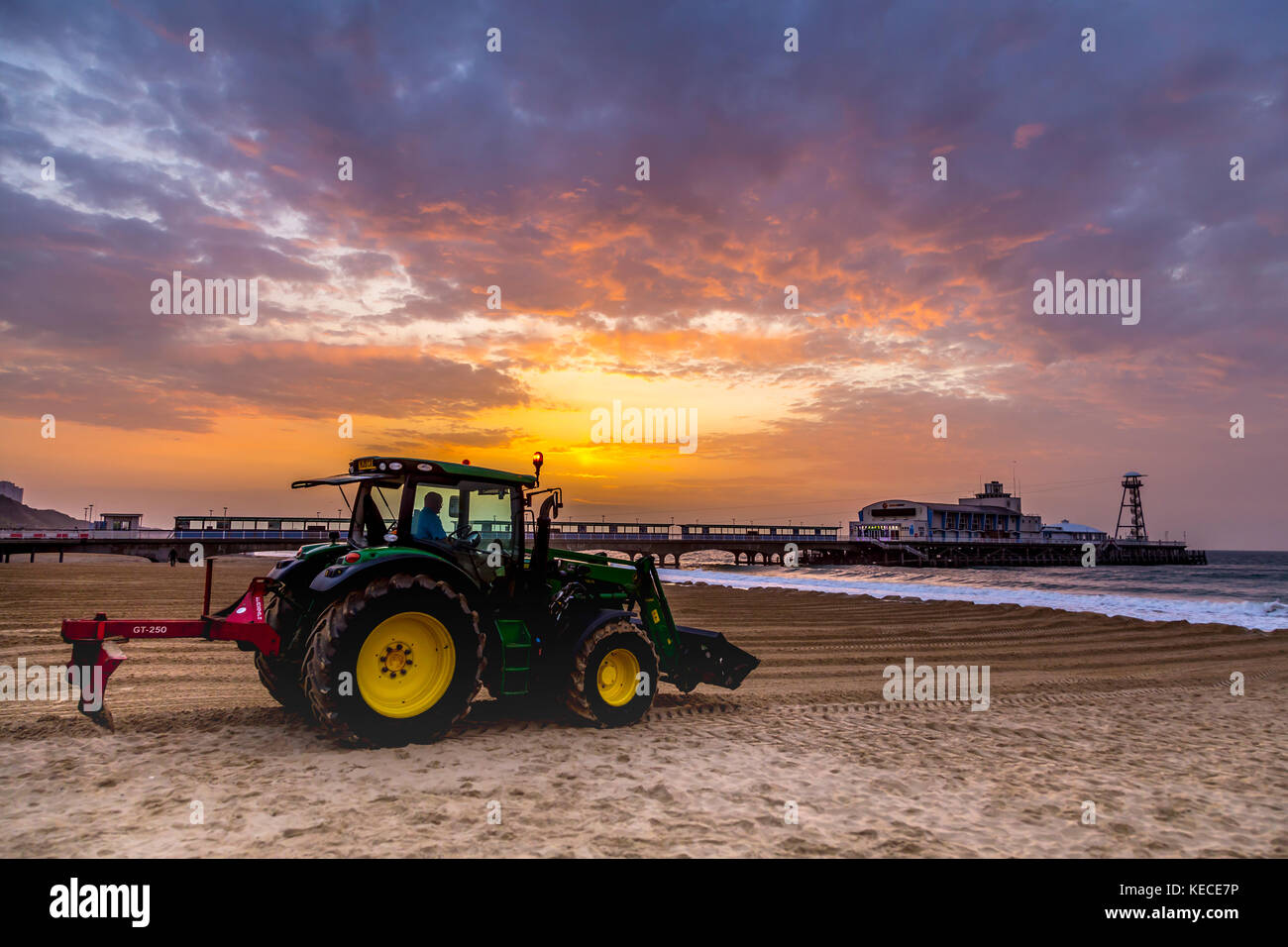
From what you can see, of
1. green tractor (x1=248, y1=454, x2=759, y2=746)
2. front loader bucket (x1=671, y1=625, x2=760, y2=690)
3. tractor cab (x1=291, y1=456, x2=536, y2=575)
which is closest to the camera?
green tractor (x1=248, y1=454, x2=759, y2=746)

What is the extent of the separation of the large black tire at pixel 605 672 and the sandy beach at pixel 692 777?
0.23 m

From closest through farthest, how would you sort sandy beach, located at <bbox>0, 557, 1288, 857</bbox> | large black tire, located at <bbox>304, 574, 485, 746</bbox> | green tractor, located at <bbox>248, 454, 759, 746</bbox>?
sandy beach, located at <bbox>0, 557, 1288, 857</bbox> → large black tire, located at <bbox>304, 574, 485, 746</bbox> → green tractor, located at <bbox>248, 454, 759, 746</bbox>

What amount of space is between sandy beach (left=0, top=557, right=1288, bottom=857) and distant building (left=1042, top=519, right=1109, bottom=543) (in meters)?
117

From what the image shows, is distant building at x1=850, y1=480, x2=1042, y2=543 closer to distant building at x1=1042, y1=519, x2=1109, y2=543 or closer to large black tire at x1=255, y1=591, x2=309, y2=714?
distant building at x1=1042, y1=519, x2=1109, y2=543

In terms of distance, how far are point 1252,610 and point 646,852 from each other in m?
30.4

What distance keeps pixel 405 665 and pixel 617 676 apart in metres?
2.45

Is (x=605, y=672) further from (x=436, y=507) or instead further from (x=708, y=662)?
(x=436, y=507)

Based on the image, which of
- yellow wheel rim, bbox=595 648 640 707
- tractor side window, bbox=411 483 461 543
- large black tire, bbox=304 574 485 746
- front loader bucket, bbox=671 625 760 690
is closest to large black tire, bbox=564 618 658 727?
yellow wheel rim, bbox=595 648 640 707

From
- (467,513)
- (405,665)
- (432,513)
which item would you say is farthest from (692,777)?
(432,513)

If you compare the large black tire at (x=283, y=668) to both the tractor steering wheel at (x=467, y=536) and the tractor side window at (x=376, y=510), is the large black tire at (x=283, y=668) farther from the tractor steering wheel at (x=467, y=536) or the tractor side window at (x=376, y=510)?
the tractor steering wheel at (x=467, y=536)

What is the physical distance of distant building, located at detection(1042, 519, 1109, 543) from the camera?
11512 centimetres
